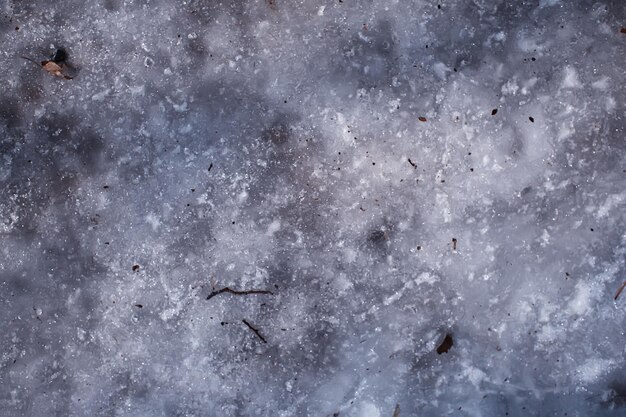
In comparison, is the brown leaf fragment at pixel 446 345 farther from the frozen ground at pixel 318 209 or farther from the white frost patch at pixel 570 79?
the white frost patch at pixel 570 79

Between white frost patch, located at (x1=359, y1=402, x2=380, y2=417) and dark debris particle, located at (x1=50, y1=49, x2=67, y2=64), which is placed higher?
dark debris particle, located at (x1=50, y1=49, x2=67, y2=64)

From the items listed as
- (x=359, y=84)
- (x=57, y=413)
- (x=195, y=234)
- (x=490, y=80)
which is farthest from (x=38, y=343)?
(x=490, y=80)

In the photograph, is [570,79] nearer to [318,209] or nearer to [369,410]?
[318,209]

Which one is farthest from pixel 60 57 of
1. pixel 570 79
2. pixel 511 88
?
pixel 570 79

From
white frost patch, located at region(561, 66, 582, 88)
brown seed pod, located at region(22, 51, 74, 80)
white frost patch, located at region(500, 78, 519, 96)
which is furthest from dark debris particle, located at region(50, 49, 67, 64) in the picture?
white frost patch, located at region(561, 66, 582, 88)

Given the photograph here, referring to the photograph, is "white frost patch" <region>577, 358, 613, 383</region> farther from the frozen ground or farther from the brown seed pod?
the brown seed pod

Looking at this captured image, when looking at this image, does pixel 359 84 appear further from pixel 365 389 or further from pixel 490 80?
pixel 365 389

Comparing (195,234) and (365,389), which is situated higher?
(195,234)
